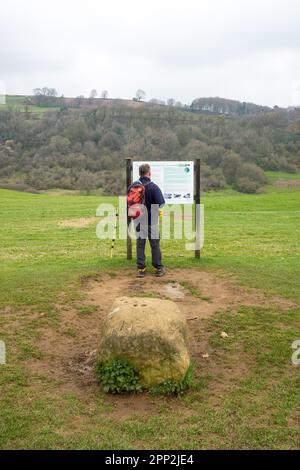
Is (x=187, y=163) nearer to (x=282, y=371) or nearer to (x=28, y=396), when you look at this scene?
(x=282, y=371)

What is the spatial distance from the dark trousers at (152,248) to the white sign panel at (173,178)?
1428 millimetres

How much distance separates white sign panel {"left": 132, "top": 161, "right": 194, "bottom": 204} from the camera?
428 inches

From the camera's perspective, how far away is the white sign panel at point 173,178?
10883mm

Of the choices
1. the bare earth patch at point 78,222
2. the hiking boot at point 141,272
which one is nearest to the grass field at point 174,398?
the hiking boot at point 141,272

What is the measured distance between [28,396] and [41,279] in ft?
14.2

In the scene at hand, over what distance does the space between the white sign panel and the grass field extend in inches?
58.9

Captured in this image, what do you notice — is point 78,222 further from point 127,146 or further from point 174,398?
point 127,146

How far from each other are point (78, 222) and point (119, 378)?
55.4 feet

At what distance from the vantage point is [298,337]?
6797 millimetres

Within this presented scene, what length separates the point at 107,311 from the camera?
7.84 metres

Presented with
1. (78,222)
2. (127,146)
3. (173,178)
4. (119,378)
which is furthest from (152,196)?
(127,146)

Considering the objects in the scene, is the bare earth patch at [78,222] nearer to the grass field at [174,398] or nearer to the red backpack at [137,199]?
the grass field at [174,398]

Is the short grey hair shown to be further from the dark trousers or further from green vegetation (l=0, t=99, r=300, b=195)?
green vegetation (l=0, t=99, r=300, b=195)
